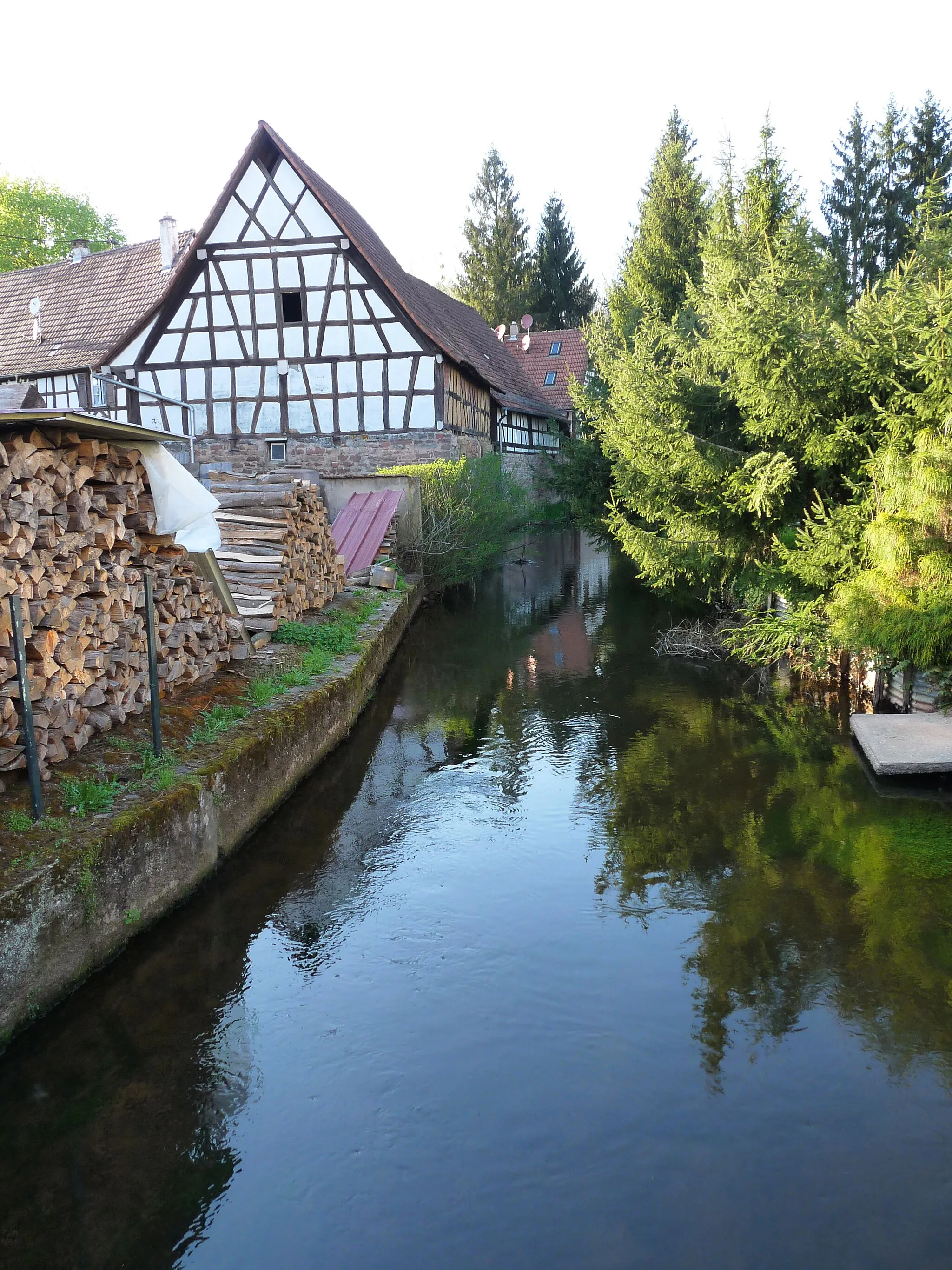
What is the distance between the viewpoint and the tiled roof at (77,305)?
1112 inches

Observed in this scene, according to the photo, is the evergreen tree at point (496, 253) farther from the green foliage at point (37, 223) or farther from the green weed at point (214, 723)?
the green weed at point (214, 723)

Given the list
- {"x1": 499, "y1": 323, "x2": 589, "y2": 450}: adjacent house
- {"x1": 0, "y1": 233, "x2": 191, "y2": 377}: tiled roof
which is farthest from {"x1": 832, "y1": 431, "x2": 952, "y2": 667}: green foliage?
{"x1": 499, "y1": 323, "x2": 589, "y2": 450}: adjacent house

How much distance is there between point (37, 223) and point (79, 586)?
46169 millimetres

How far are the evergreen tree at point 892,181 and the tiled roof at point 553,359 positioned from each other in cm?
1222

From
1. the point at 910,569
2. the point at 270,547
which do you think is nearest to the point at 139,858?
the point at 270,547

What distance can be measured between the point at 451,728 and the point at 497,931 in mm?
4194

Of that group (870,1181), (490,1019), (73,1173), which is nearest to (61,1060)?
(73,1173)

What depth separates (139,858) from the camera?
16.2ft

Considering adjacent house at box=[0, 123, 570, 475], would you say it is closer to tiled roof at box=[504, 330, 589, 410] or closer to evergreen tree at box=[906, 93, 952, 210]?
tiled roof at box=[504, 330, 589, 410]

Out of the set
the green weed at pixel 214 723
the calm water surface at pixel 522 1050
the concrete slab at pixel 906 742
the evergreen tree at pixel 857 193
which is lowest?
the calm water surface at pixel 522 1050

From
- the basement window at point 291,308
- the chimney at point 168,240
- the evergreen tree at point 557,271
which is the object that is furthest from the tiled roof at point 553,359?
the basement window at point 291,308

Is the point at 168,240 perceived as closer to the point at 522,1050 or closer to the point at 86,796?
the point at 86,796

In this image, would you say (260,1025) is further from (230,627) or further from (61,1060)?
(230,627)

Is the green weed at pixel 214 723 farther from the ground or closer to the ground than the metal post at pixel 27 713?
closer to the ground
